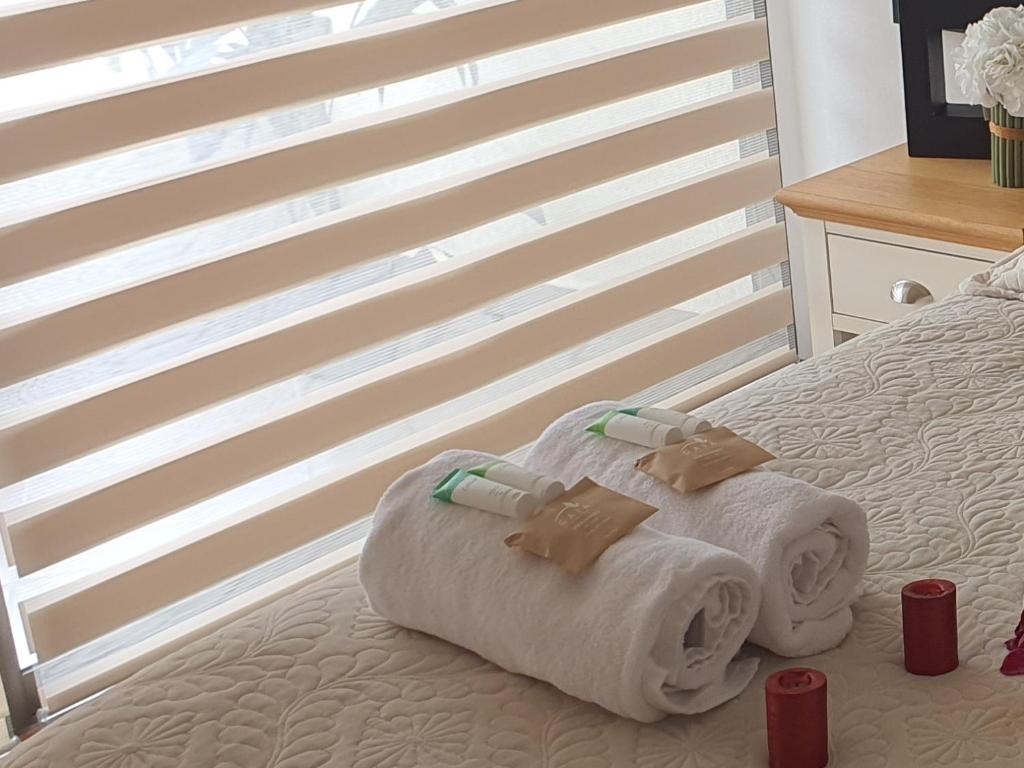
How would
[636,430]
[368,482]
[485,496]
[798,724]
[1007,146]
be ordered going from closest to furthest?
[798,724], [485,496], [636,430], [1007,146], [368,482]

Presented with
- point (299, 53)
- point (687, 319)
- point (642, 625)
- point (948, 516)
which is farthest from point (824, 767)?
point (687, 319)

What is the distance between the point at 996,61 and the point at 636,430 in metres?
1.19

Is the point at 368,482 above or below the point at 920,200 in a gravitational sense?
below

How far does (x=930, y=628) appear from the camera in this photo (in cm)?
119

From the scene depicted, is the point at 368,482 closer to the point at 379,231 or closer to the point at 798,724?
the point at 379,231

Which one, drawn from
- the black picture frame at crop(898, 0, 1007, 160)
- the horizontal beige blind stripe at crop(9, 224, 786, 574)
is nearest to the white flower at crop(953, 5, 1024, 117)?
the black picture frame at crop(898, 0, 1007, 160)

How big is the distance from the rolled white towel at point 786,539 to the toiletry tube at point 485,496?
13 centimetres

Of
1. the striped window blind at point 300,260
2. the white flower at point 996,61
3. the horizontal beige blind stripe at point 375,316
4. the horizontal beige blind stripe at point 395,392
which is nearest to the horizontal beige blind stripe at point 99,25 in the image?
the striped window blind at point 300,260

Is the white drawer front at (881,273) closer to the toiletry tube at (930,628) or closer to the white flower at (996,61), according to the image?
the white flower at (996,61)

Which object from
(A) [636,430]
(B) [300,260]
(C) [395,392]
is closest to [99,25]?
(B) [300,260]

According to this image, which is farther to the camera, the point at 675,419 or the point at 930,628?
the point at 675,419

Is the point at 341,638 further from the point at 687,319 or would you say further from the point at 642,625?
the point at 687,319

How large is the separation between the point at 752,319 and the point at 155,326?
1.47m

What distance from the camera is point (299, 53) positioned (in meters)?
2.43
